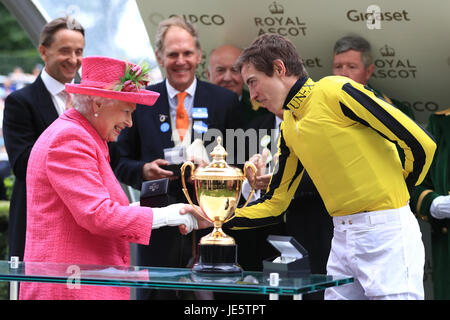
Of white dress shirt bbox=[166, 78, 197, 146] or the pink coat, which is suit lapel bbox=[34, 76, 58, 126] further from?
the pink coat

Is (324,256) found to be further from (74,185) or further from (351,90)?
(74,185)

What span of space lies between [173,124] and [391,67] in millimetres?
1659

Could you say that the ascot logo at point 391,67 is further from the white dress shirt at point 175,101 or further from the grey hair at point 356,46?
the white dress shirt at point 175,101

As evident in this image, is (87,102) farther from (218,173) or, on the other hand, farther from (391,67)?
(391,67)

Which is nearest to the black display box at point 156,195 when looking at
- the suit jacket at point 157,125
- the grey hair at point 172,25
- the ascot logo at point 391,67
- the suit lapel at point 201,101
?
the suit jacket at point 157,125

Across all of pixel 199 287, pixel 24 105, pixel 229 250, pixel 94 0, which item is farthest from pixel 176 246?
pixel 94 0

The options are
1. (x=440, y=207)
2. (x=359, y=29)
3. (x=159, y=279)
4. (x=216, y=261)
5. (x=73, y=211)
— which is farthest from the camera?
(x=359, y=29)

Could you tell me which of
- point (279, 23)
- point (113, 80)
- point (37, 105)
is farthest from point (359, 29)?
point (113, 80)

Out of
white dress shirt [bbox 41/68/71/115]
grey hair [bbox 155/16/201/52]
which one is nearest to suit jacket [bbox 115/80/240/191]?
grey hair [bbox 155/16/201/52]

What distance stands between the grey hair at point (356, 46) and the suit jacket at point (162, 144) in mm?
810

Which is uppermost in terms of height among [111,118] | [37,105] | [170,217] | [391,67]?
Answer: [391,67]

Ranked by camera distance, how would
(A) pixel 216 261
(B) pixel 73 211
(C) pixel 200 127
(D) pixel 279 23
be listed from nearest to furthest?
(A) pixel 216 261 < (B) pixel 73 211 < (C) pixel 200 127 < (D) pixel 279 23

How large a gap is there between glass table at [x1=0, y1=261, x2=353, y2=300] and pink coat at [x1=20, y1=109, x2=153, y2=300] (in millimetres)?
146

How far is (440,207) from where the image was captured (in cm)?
515
